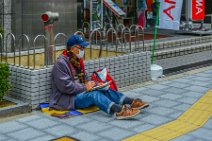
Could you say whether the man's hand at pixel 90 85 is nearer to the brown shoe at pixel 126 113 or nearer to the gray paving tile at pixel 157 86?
the brown shoe at pixel 126 113

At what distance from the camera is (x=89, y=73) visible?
7047mm

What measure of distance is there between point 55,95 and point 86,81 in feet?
1.86

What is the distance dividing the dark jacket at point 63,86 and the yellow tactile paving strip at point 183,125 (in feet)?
4.18

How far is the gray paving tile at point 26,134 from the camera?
17.0 ft

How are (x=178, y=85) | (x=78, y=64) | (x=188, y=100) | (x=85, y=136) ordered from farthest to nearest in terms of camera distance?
(x=178, y=85), (x=188, y=100), (x=78, y=64), (x=85, y=136)

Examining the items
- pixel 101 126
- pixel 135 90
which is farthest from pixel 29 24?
pixel 101 126

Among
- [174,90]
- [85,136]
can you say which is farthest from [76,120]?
[174,90]

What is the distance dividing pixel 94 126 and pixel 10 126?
113 cm

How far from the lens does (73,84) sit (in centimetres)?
606

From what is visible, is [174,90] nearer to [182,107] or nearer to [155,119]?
[182,107]

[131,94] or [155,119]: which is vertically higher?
[131,94]

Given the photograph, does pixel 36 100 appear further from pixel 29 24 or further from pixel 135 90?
pixel 29 24

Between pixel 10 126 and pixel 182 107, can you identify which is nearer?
pixel 10 126

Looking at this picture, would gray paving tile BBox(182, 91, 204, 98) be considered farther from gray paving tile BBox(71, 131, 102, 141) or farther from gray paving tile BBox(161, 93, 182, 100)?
gray paving tile BBox(71, 131, 102, 141)
